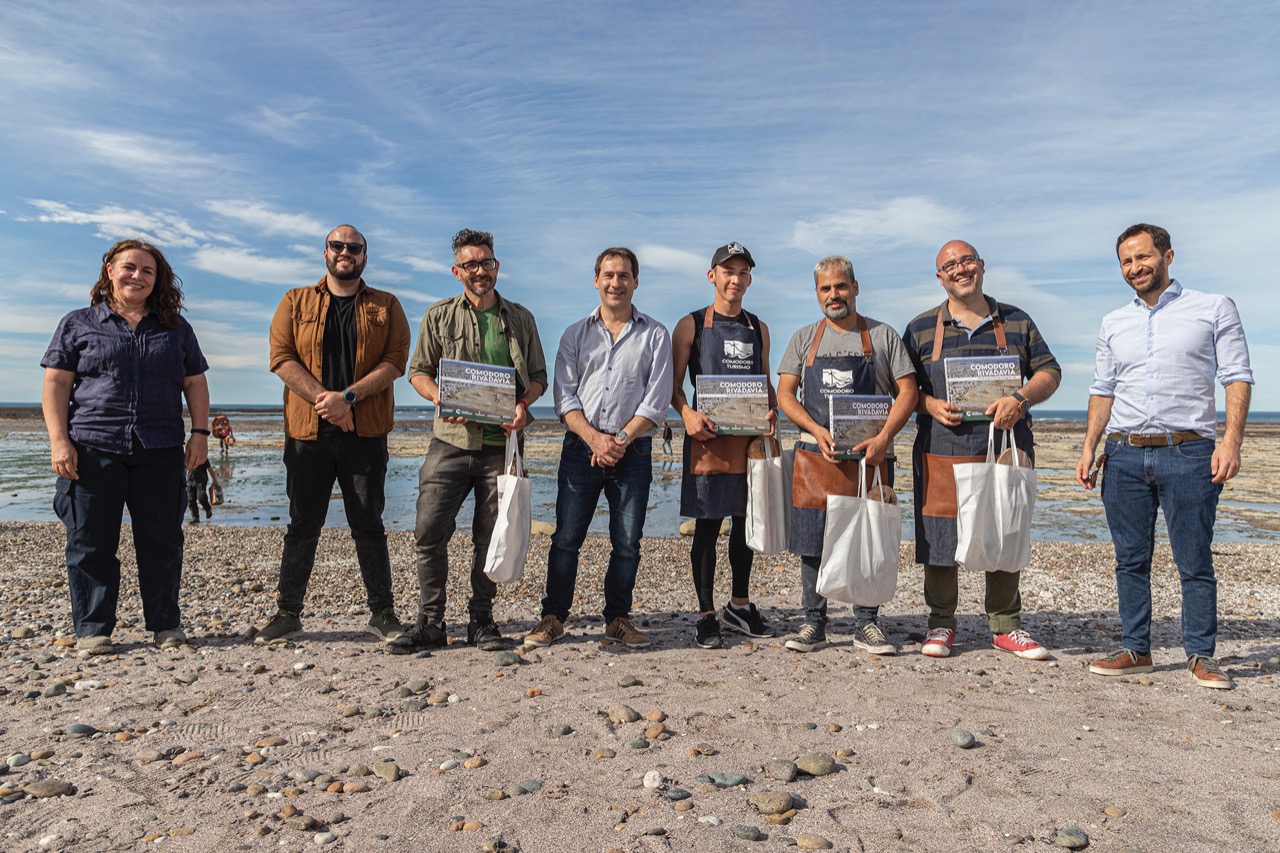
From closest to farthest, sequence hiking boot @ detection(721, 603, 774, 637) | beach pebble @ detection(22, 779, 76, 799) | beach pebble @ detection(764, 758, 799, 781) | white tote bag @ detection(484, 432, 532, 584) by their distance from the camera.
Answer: beach pebble @ detection(22, 779, 76, 799)
beach pebble @ detection(764, 758, 799, 781)
white tote bag @ detection(484, 432, 532, 584)
hiking boot @ detection(721, 603, 774, 637)

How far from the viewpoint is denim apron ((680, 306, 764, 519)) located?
205 inches

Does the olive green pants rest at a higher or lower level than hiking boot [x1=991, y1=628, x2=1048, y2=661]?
higher

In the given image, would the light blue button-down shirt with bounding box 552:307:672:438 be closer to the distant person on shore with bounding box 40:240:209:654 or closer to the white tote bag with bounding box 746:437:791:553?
the white tote bag with bounding box 746:437:791:553

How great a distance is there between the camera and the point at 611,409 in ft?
16.7

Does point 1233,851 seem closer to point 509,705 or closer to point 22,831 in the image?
point 509,705

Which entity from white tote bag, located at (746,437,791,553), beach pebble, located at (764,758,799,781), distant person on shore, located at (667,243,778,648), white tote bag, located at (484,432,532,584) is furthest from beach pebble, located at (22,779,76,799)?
white tote bag, located at (746,437,791,553)

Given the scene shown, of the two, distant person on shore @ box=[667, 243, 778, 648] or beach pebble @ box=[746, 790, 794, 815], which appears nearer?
beach pebble @ box=[746, 790, 794, 815]

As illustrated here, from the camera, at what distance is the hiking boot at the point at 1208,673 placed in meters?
4.55

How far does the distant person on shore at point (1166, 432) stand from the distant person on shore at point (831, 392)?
1.18 metres

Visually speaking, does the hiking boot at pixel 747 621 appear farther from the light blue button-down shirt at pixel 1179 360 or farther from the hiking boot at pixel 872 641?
the light blue button-down shirt at pixel 1179 360

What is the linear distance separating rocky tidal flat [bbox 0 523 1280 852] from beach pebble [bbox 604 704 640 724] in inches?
0.5

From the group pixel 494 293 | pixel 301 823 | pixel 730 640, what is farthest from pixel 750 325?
pixel 301 823

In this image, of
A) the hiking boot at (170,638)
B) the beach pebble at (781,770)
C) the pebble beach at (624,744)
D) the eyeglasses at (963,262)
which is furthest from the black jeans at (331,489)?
the eyeglasses at (963,262)

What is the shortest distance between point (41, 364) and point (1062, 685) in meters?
6.46
